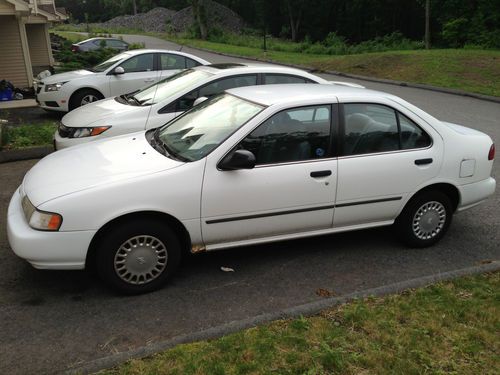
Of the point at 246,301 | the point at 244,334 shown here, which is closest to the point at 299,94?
the point at 246,301

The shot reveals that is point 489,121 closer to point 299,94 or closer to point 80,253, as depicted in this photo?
point 299,94

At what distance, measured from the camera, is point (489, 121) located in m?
11.9

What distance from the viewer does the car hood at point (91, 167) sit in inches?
157

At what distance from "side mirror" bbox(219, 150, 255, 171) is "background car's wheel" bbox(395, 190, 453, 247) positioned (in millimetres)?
1783

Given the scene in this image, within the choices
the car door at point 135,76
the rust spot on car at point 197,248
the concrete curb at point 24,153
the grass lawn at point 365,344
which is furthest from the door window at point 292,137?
the car door at point 135,76

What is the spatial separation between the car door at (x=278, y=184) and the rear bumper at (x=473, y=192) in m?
1.50

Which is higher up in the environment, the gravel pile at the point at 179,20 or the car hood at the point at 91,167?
the gravel pile at the point at 179,20

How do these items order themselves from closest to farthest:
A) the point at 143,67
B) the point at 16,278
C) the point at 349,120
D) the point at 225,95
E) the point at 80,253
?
1. the point at 80,253
2. the point at 16,278
3. the point at 349,120
4. the point at 225,95
5. the point at 143,67

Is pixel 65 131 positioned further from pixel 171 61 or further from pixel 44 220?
pixel 171 61

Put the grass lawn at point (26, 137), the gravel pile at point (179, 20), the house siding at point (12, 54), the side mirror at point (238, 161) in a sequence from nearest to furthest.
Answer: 1. the side mirror at point (238, 161)
2. the grass lawn at point (26, 137)
3. the house siding at point (12, 54)
4. the gravel pile at point (179, 20)

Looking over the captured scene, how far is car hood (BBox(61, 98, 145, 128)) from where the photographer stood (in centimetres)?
717

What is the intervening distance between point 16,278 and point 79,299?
718mm

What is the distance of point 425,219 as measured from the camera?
16.6 feet

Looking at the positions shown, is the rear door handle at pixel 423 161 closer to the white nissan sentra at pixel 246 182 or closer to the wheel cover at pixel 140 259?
the white nissan sentra at pixel 246 182
